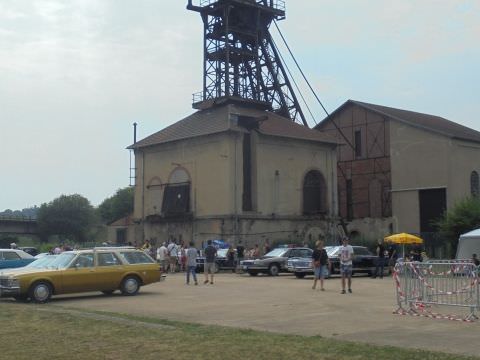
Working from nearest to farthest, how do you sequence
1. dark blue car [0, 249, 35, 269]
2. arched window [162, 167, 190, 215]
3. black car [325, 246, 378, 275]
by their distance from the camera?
dark blue car [0, 249, 35, 269] → black car [325, 246, 378, 275] → arched window [162, 167, 190, 215]

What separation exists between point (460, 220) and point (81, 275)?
1100 inches

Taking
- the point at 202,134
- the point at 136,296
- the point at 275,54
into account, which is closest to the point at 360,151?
the point at 275,54

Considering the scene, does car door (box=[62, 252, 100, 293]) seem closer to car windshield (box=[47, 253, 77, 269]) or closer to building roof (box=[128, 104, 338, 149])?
car windshield (box=[47, 253, 77, 269])

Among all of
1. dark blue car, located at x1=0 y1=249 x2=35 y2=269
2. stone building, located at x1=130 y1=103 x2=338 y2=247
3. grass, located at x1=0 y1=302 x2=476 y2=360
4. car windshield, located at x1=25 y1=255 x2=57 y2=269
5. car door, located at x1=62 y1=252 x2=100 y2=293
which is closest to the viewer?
grass, located at x1=0 y1=302 x2=476 y2=360

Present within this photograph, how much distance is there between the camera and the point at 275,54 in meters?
61.8

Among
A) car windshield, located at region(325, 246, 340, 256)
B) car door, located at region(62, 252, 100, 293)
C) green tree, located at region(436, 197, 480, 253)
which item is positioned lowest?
car door, located at region(62, 252, 100, 293)

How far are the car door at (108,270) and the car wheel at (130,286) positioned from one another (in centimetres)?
20

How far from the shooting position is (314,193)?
2152 inches

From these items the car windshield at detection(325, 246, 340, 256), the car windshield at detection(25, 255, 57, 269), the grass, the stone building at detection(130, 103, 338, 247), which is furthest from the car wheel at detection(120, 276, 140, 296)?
the stone building at detection(130, 103, 338, 247)

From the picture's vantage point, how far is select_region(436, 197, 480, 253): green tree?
4059 cm

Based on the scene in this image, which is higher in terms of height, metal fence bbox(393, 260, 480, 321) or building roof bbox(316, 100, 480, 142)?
building roof bbox(316, 100, 480, 142)

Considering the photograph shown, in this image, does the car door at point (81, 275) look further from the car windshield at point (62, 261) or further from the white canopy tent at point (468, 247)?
the white canopy tent at point (468, 247)

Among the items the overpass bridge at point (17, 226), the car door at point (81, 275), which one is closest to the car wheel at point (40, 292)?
the car door at point (81, 275)

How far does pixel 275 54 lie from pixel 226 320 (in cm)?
4993
